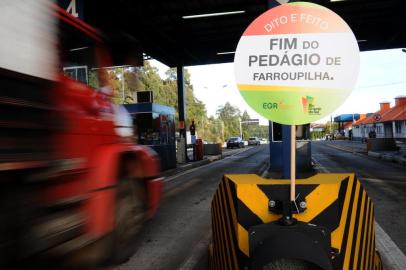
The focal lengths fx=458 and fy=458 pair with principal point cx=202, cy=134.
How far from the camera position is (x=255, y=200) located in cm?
369

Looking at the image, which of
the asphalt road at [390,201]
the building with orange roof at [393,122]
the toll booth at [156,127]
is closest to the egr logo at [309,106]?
the asphalt road at [390,201]

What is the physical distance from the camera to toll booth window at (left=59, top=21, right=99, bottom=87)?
494 centimetres

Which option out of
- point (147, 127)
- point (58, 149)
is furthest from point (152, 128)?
point (58, 149)

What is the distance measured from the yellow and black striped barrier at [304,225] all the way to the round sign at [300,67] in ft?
1.94

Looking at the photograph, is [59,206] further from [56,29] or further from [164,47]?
[164,47]

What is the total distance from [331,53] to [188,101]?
10715cm

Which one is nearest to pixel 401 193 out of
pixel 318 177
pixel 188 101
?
pixel 318 177

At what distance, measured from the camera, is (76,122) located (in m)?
4.77

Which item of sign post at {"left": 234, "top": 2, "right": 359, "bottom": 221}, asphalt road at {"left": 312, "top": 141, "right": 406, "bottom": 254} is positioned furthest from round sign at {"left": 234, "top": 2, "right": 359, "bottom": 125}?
asphalt road at {"left": 312, "top": 141, "right": 406, "bottom": 254}

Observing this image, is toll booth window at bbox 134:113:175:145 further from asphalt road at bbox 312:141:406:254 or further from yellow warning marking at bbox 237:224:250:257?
yellow warning marking at bbox 237:224:250:257

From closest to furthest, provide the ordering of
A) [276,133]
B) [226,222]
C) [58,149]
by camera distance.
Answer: [226,222] < [58,149] < [276,133]

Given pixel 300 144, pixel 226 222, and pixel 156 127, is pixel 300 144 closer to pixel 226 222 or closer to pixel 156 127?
pixel 156 127

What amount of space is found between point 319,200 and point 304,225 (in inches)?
14.5

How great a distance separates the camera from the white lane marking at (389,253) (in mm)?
5148
